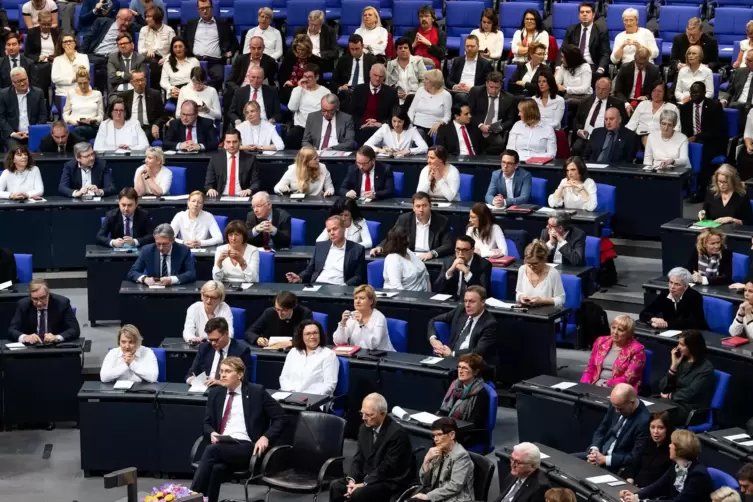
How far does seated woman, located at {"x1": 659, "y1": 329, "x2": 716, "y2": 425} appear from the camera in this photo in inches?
385

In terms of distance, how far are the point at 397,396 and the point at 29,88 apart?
6.76 meters

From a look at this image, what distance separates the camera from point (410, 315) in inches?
458

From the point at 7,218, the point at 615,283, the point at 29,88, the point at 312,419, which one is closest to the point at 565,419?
the point at 312,419

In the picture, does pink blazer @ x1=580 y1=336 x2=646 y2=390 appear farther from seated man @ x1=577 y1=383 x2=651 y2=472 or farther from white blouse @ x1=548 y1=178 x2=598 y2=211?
white blouse @ x1=548 y1=178 x2=598 y2=211

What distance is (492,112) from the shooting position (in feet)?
49.5

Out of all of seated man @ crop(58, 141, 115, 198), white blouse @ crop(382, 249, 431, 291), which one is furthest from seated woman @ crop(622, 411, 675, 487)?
seated man @ crop(58, 141, 115, 198)

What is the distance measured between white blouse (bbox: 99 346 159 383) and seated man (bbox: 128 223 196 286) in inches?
63.7

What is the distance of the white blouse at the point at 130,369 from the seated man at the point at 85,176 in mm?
3504

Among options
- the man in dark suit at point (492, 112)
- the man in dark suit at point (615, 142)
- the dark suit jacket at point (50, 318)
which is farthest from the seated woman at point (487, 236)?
the dark suit jacket at point (50, 318)

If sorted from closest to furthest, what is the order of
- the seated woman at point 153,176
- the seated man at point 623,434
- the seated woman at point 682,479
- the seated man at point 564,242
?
the seated woman at point 682,479, the seated man at point 623,434, the seated man at point 564,242, the seated woman at point 153,176

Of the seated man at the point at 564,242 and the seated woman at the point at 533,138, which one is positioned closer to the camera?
the seated man at the point at 564,242

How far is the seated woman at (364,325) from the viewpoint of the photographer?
11.0 meters

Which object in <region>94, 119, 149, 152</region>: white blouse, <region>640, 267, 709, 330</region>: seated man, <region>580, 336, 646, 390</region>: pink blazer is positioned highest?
<region>94, 119, 149, 152</region>: white blouse

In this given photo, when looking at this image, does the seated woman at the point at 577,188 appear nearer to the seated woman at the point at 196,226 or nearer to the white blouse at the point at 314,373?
the seated woman at the point at 196,226
